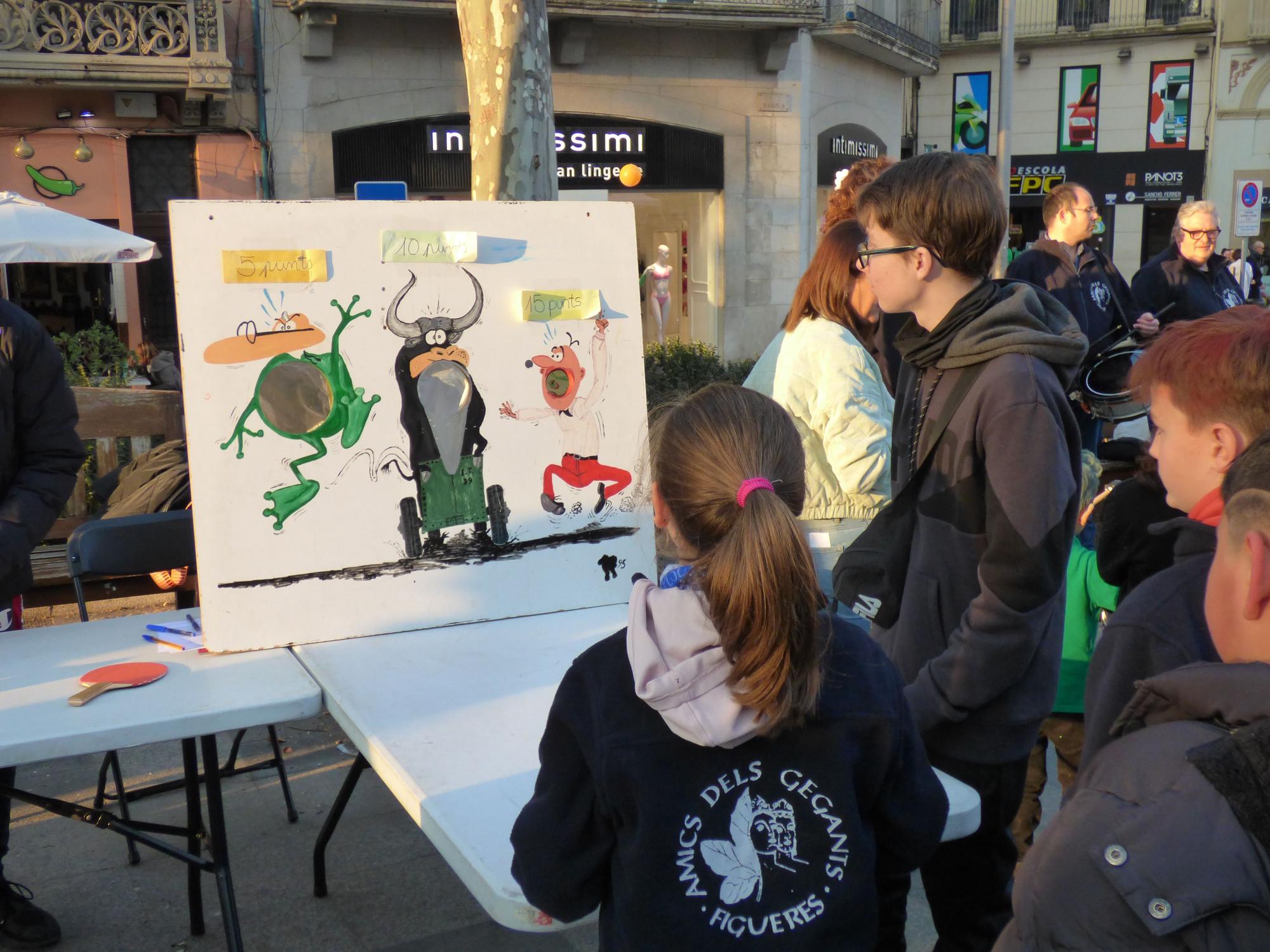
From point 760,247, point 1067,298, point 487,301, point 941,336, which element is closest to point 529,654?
point 487,301

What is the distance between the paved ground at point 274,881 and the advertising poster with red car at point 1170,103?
2506cm

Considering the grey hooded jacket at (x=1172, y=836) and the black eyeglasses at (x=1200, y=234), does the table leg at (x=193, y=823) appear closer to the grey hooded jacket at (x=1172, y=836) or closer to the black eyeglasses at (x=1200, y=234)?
the grey hooded jacket at (x=1172, y=836)

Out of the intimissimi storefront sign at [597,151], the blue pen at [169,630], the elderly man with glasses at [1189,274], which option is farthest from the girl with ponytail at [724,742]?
the intimissimi storefront sign at [597,151]

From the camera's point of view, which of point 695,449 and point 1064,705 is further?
point 1064,705

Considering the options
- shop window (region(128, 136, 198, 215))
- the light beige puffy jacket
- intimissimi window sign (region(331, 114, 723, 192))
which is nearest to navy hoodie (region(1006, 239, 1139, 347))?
the light beige puffy jacket

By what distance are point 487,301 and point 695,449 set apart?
4.62 feet

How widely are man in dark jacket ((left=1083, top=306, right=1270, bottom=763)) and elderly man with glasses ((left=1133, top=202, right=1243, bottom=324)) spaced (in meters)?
5.05

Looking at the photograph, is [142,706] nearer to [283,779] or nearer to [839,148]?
[283,779]

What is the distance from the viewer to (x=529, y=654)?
2523mm

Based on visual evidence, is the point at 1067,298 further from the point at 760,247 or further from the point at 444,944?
the point at 760,247

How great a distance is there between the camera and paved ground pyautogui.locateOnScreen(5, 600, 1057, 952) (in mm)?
2990

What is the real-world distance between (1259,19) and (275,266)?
90.7ft

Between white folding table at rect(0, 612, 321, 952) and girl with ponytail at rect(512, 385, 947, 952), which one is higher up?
girl with ponytail at rect(512, 385, 947, 952)

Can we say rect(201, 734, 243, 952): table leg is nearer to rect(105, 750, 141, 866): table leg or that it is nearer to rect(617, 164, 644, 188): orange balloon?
rect(105, 750, 141, 866): table leg
